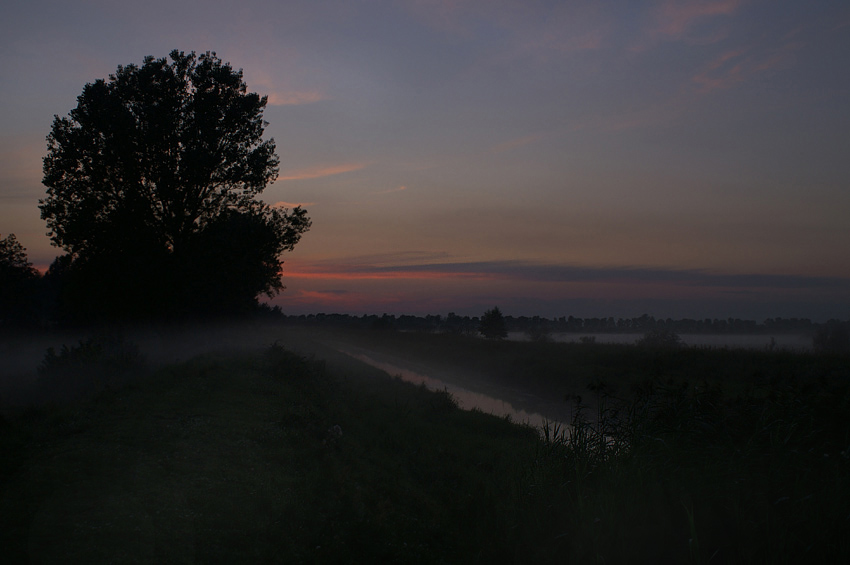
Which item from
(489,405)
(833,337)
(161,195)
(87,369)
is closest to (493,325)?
(833,337)

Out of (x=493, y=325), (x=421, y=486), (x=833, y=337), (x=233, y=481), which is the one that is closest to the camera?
(x=233, y=481)

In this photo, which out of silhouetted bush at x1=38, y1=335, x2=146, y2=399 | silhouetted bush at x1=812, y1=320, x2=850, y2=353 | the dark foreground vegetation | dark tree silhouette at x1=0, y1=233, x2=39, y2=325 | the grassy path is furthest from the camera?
silhouetted bush at x1=812, y1=320, x2=850, y2=353

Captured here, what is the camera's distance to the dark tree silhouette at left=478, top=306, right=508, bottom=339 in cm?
7306

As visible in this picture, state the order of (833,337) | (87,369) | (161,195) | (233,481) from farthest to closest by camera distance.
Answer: (833,337)
(161,195)
(87,369)
(233,481)

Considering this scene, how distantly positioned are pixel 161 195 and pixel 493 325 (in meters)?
55.6

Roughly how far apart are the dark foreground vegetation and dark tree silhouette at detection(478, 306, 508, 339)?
6101cm

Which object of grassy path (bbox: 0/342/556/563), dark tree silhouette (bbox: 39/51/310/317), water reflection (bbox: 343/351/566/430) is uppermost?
dark tree silhouette (bbox: 39/51/310/317)

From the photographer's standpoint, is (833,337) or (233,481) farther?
(833,337)

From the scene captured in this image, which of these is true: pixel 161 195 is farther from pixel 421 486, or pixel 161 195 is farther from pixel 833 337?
pixel 833 337

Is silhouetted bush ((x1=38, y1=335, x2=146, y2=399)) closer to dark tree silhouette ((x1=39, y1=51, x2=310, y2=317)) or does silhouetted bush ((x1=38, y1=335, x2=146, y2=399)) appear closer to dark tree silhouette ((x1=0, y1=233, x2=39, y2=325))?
dark tree silhouette ((x1=39, y1=51, x2=310, y2=317))

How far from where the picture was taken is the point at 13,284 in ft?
114

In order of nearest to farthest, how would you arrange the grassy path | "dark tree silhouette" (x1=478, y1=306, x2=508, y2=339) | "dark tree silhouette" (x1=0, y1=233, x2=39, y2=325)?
the grassy path
"dark tree silhouette" (x1=0, y1=233, x2=39, y2=325)
"dark tree silhouette" (x1=478, y1=306, x2=508, y2=339)

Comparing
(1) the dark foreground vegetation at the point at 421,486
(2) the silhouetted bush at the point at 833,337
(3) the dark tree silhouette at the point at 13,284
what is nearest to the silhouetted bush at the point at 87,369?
(1) the dark foreground vegetation at the point at 421,486

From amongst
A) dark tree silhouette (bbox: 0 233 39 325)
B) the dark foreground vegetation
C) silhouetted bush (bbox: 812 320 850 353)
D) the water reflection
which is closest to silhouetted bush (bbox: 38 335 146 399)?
the dark foreground vegetation
